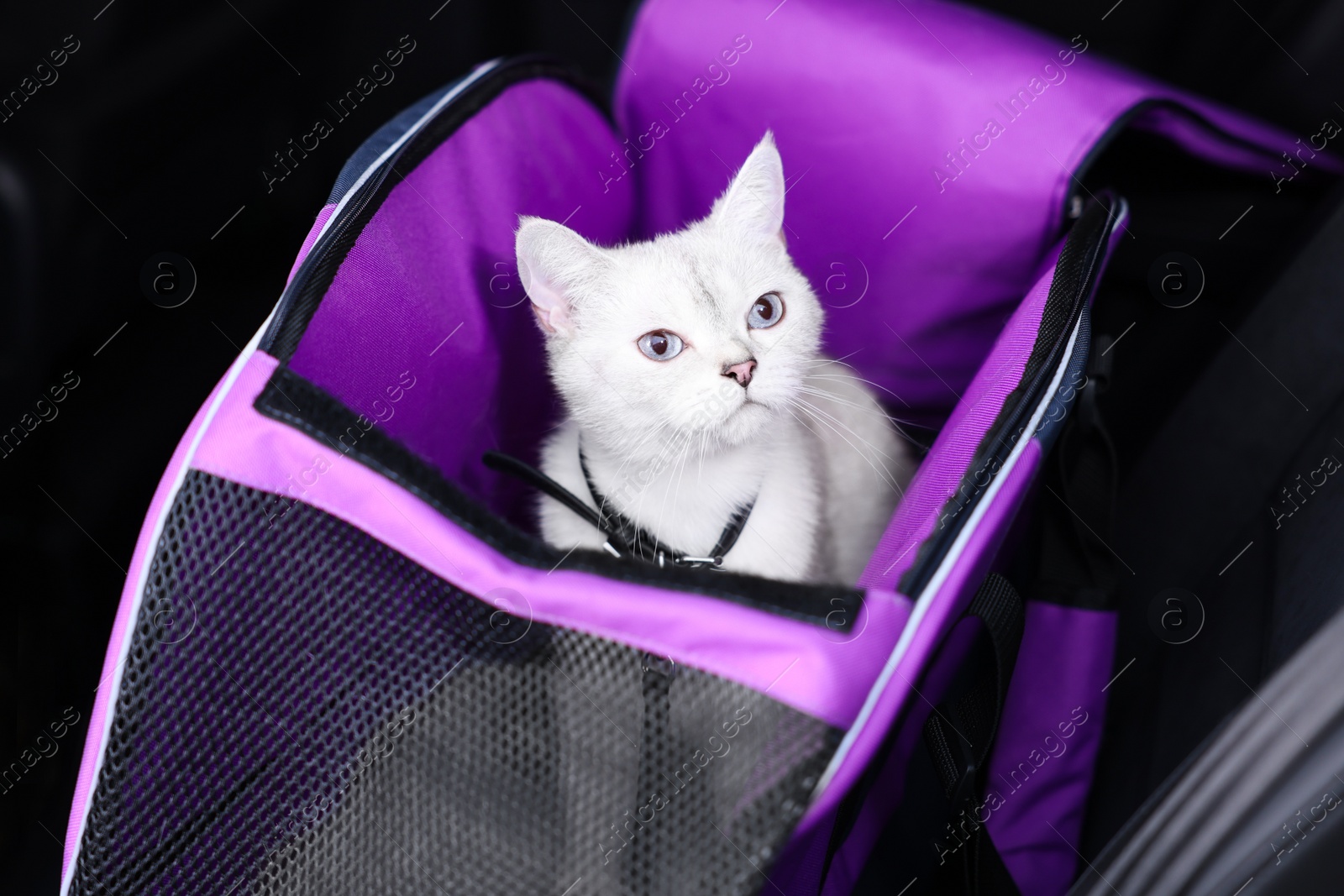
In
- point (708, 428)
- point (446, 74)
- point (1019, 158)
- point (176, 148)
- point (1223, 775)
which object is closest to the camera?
point (1223, 775)

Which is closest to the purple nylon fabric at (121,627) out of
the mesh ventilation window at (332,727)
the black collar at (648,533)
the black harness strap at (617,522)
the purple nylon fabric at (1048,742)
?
the mesh ventilation window at (332,727)

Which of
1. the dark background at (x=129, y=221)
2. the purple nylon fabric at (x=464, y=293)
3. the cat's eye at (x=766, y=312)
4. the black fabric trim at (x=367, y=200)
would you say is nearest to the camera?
the black fabric trim at (x=367, y=200)

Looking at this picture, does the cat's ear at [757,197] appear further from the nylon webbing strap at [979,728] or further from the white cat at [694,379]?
the nylon webbing strap at [979,728]

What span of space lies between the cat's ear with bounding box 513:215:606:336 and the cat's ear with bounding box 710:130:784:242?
176mm

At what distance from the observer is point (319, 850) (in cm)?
63

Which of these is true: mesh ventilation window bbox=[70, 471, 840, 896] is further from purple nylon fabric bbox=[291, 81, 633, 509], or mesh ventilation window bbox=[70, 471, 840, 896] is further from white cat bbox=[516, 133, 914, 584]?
white cat bbox=[516, 133, 914, 584]

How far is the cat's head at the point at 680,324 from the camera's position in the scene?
33.0 inches

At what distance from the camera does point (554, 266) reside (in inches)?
34.3

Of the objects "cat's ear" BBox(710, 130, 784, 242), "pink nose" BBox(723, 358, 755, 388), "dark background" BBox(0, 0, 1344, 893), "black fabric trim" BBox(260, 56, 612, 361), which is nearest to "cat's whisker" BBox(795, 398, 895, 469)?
"pink nose" BBox(723, 358, 755, 388)

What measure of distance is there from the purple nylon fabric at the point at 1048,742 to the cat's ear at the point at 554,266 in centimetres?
70

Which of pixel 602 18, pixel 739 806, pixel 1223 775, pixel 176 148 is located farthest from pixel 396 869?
pixel 602 18

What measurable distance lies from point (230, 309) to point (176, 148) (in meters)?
0.26

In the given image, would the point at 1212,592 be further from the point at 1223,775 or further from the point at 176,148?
the point at 176,148

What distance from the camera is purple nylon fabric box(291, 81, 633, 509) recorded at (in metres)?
0.81
